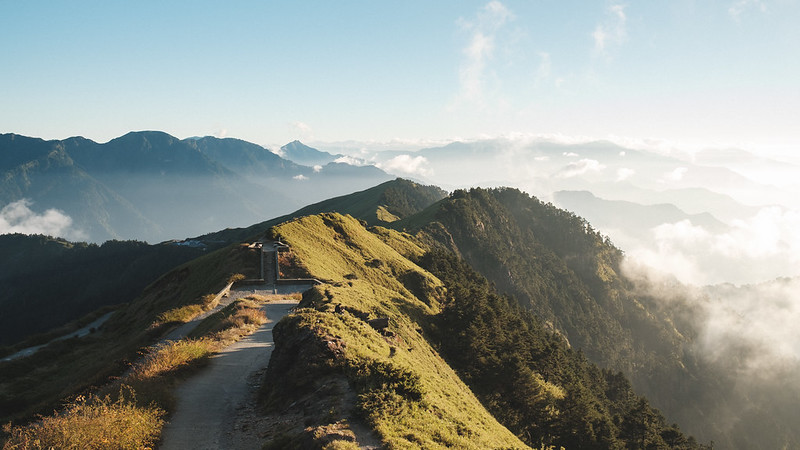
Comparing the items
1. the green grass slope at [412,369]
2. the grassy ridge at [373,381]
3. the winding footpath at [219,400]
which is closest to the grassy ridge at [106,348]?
the winding footpath at [219,400]

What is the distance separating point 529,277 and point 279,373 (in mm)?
187433

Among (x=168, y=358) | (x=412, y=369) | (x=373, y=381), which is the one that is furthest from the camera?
(x=168, y=358)

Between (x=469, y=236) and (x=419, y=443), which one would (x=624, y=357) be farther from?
(x=419, y=443)

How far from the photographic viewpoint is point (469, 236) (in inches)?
7466

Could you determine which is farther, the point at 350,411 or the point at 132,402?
the point at 132,402

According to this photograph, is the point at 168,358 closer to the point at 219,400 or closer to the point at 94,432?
the point at 219,400

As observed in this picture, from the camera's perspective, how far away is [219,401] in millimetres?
18375

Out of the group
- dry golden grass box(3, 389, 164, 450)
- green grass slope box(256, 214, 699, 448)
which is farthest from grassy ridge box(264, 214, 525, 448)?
dry golden grass box(3, 389, 164, 450)

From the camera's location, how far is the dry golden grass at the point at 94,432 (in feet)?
40.7

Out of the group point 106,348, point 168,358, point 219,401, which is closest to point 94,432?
point 219,401

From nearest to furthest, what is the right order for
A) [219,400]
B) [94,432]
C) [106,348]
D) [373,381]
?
[94,432] → [373,381] → [219,400] → [106,348]

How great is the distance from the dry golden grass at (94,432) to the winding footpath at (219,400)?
1.08m

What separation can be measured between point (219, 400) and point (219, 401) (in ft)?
0.39

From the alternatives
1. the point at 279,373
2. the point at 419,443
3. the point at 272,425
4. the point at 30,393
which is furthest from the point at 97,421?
the point at 30,393
